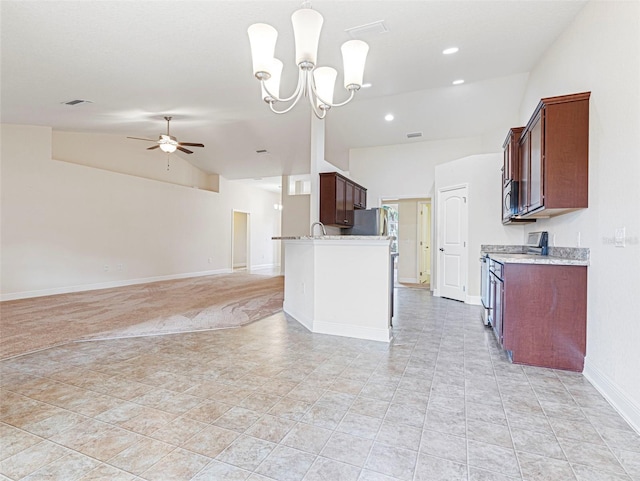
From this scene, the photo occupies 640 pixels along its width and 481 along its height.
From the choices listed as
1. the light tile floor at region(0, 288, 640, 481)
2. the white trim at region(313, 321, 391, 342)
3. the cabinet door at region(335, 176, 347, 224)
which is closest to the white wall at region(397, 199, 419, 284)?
the cabinet door at region(335, 176, 347, 224)

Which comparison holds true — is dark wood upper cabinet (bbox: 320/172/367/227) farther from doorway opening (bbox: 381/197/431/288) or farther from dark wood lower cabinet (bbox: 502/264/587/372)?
dark wood lower cabinet (bbox: 502/264/587/372)

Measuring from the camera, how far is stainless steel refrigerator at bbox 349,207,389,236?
22.7 feet

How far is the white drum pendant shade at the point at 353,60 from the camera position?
2.52m

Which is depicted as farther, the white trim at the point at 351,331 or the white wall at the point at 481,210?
the white wall at the point at 481,210

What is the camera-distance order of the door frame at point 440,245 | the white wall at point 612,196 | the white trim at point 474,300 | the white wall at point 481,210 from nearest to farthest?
1. the white wall at point 612,196
2. the white wall at point 481,210
3. the white trim at point 474,300
4. the door frame at point 440,245

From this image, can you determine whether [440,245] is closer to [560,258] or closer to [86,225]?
[560,258]

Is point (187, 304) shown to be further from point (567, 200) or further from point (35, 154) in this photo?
point (567, 200)

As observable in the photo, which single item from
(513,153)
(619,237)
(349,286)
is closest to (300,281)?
(349,286)

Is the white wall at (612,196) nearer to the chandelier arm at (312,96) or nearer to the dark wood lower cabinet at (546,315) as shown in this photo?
the dark wood lower cabinet at (546,315)

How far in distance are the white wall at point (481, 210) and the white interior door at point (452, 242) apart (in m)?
0.13

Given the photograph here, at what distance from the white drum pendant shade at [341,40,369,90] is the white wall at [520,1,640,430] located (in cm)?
170

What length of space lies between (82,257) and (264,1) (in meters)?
6.02

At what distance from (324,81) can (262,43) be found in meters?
0.68

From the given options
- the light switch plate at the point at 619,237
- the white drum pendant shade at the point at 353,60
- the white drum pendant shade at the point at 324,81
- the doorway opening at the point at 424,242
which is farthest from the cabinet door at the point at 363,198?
the light switch plate at the point at 619,237
